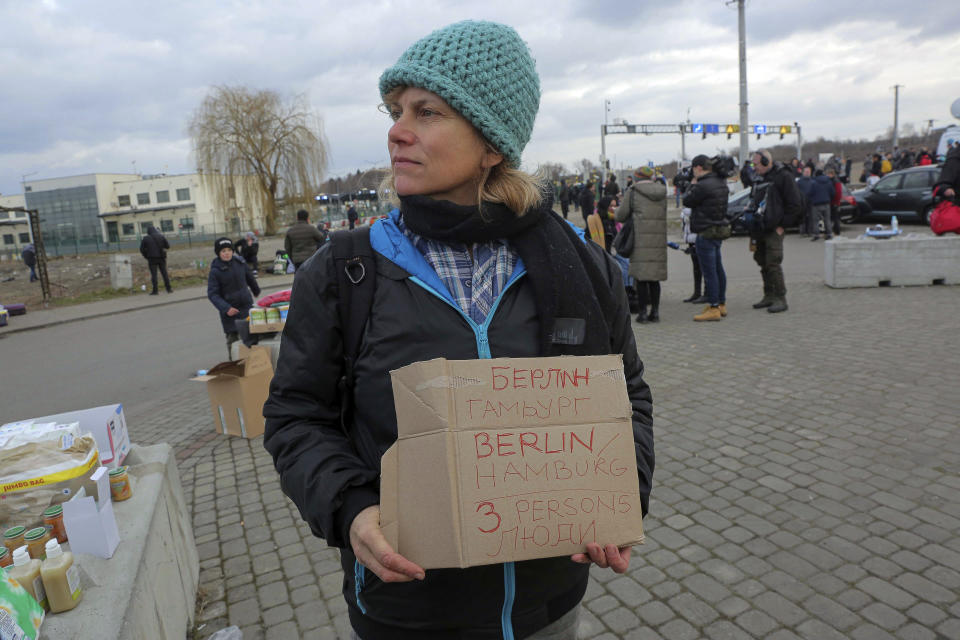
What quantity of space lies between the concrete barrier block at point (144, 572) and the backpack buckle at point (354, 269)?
1.46 metres

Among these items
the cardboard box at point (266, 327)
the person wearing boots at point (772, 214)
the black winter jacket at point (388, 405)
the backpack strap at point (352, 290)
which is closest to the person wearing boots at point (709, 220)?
the person wearing boots at point (772, 214)

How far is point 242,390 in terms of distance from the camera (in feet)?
18.9

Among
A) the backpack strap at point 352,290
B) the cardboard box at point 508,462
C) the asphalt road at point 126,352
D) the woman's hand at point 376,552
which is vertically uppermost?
the backpack strap at point 352,290

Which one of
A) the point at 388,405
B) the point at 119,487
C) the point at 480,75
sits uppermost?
the point at 480,75

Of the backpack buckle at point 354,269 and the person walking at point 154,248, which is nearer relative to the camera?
the backpack buckle at point 354,269

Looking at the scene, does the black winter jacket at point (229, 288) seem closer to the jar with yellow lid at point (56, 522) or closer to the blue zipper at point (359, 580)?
the jar with yellow lid at point (56, 522)

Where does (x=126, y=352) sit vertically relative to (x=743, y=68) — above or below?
below

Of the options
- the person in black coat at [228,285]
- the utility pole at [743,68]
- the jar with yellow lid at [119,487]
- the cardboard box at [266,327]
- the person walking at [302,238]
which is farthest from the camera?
the utility pole at [743,68]

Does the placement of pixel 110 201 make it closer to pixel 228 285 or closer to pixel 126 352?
pixel 126 352

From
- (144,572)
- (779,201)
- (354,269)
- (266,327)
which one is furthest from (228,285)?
(354,269)

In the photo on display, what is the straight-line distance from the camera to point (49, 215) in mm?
89312

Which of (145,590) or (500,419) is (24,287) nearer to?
(145,590)

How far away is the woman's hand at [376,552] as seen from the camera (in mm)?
1223

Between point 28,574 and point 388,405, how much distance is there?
58.4 inches
